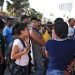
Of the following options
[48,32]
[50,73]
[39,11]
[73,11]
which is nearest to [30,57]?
[50,73]

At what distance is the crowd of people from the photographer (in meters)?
4.95

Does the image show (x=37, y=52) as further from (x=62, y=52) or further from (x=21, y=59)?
(x=62, y=52)

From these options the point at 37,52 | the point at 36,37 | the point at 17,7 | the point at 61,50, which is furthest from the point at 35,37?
the point at 17,7

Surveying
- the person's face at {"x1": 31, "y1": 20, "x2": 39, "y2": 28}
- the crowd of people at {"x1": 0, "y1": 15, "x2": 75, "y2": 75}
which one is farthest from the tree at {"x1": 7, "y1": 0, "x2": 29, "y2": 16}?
the person's face at {"x1": 31, "y1": 20, "x2": 39, "y2": 28}

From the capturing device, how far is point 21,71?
6219mm

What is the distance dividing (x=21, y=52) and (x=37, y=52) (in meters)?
0.91

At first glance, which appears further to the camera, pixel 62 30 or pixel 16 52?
pixel 16 52

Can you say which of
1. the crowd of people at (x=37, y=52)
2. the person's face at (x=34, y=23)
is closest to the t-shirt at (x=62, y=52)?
the crowd of people at (x=37, y=52)

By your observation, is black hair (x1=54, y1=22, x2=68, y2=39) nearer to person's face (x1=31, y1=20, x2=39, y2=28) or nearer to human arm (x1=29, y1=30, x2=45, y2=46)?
human arm (x1=29, y1=30, x2=45, y2=46)

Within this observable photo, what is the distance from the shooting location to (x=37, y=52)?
6.86m

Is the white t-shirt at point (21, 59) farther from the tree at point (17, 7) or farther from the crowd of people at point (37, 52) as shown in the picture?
the tree at point (17, 7)

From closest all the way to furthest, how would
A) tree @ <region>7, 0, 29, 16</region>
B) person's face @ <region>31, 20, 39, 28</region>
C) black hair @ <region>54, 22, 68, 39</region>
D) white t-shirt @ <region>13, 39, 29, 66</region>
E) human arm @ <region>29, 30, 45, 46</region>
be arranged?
1. black hair @ <region>54, 22, 68, 39</region>
2. white t-shirt @ <region>13, 39, 29, 66</region>
3. human arm @ <region>29, 30, 45, 46</region>
4. person's face @ <region>31, 20, 39, 28</region>
5. tree @ <region>7, 0, 29, 16</region>

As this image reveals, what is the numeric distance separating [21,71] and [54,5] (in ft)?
128

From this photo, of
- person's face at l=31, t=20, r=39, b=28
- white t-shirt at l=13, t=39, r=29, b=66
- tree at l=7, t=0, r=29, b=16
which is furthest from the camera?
tree at l=7, t=0, r=29, b=16
